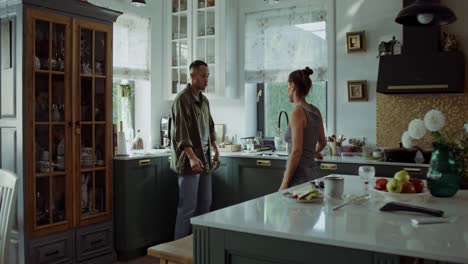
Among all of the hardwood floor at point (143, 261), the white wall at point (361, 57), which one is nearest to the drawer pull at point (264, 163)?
the white wall at point (361, 57)

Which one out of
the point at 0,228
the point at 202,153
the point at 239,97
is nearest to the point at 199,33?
the point at 239,97

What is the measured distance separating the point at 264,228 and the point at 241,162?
9.19ft

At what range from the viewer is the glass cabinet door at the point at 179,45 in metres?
5.11

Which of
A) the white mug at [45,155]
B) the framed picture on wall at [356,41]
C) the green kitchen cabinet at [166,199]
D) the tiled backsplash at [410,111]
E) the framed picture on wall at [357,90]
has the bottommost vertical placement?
the green kitchen cabinet at [166,199]

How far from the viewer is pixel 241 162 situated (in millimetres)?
4426

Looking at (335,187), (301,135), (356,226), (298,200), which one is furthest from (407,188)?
(301,135)

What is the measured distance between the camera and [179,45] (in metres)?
5.14

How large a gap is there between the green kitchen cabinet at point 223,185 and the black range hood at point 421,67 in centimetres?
159

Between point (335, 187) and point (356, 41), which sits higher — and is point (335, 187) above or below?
below

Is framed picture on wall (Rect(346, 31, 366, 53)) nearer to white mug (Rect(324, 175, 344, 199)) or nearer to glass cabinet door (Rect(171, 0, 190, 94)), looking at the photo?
glass cabinet door (Rect(171, 0, 190, 94))

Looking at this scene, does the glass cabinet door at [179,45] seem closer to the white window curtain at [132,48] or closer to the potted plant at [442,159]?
the white window curtain at [132,48]

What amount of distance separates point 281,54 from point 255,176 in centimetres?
133

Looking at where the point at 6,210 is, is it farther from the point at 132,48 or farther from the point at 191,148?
the point at 132,48

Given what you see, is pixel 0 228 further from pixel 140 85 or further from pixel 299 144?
pixel 140 85
